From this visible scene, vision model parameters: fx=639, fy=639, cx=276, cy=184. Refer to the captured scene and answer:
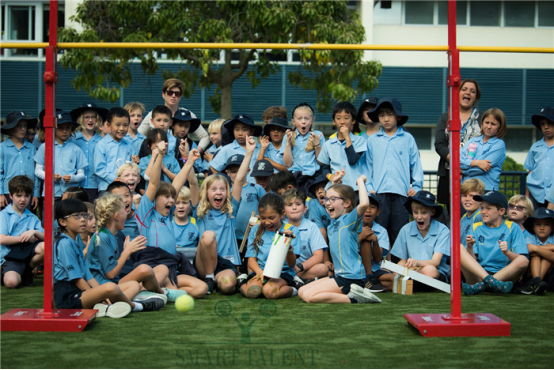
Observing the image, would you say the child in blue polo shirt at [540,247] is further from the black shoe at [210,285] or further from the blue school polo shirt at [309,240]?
the black shoe at [210,285]

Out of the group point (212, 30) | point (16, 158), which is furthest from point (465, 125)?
point (212, 30)

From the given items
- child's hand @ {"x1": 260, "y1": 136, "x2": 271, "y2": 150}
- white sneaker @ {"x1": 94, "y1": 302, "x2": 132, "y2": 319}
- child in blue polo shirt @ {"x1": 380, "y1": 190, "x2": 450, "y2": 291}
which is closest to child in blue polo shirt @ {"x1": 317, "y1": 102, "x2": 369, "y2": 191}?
child's hand @ {"x1": 260, "y1": 136, "x2": 271, "y2": 150}

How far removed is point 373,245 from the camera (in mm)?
6855

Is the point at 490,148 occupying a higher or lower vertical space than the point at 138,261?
higher

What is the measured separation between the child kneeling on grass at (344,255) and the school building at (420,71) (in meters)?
14.8

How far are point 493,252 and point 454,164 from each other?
2.27m

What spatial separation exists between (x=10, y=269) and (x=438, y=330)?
4.61 meters

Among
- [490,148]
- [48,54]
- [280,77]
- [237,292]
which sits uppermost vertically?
[280,77]

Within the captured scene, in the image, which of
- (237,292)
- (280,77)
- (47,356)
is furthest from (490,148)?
(280,77)

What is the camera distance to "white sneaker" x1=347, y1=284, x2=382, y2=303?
589 cm

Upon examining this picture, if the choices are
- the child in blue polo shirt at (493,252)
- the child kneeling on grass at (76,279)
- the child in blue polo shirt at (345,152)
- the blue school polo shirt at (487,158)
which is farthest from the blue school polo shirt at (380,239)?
the child kneeling on grass at (76,279)

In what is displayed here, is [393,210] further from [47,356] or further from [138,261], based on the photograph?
[47,356]

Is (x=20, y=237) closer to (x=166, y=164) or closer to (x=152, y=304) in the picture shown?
(x=166, y=164)

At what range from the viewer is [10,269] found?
684 centimetres
